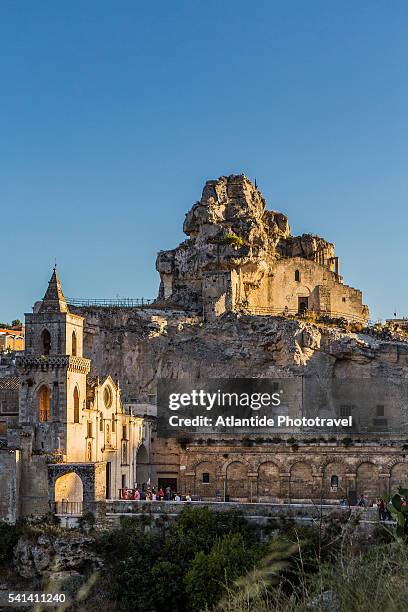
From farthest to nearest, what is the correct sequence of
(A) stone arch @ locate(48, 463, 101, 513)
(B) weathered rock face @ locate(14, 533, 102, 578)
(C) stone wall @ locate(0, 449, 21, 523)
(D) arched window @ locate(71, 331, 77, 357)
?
(D) arched window @ locate(71, 331, 77, 357) → (C) stone wall @ locate(0, 449, 21, 523) → (A) stone arch @ locate(48, 463, 101, 513) → (B) weathered rock face @ locate(14, 533, 102, 578)

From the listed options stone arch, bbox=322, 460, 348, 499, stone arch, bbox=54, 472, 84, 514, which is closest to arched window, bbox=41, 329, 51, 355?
stone arch, bbox=54, 472, 84, 514

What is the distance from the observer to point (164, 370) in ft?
207

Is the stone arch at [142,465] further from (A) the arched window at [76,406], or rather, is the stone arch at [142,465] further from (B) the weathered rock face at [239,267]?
(B) the weathered rock face at [239,267]

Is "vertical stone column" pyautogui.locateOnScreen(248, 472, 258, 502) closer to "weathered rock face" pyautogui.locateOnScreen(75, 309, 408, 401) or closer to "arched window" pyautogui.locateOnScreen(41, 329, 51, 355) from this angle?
"weathered rock face" pyautogui.locateOnScreen(75, 309, 408, 401)

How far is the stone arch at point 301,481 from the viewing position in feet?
183

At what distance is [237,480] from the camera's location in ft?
188

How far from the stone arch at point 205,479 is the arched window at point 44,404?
1334 cm

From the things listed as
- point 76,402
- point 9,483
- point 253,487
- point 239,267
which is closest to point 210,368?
point 239,267

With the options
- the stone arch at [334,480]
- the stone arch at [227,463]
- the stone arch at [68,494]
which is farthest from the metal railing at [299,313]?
the stone arch at [68,494]

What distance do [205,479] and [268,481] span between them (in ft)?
13.5

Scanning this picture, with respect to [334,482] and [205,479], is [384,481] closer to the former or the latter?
[334,482]

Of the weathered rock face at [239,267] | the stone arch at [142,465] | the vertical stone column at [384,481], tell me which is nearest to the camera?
the vertical stone column at [384,481]

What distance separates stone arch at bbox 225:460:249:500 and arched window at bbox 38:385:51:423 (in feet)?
46.6

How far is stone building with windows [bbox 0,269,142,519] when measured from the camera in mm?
45562
